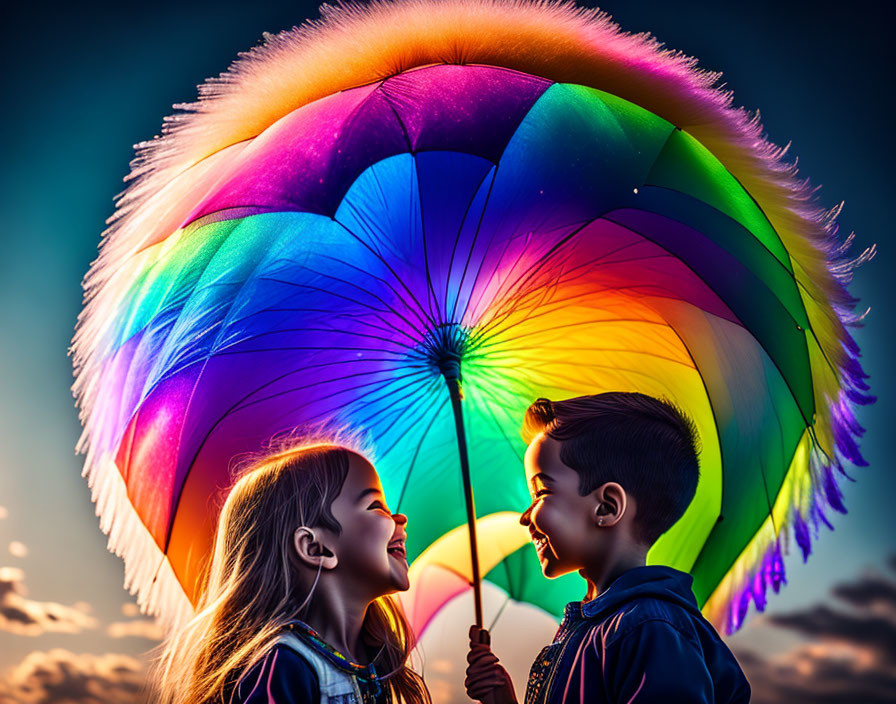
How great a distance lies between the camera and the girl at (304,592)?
1.29 metres

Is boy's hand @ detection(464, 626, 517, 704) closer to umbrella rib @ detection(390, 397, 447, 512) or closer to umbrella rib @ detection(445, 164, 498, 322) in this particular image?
umbrella rib @ detection(390, 397, 447, 512)

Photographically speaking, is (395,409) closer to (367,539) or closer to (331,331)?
(331,331)

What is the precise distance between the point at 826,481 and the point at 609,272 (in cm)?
60

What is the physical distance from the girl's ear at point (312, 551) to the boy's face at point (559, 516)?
345 millimetres

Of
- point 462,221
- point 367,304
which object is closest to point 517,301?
point 462,221

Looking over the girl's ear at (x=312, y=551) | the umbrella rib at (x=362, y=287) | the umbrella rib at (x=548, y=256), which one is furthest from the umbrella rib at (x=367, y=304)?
the girl's ear at (x=312, y=551)

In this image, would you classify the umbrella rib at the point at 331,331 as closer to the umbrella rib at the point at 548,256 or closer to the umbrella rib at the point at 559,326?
the umbrella rib at the point at 559,326

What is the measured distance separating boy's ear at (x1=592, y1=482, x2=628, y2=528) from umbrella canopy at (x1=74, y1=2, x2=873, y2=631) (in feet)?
1.43

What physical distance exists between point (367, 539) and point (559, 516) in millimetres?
328

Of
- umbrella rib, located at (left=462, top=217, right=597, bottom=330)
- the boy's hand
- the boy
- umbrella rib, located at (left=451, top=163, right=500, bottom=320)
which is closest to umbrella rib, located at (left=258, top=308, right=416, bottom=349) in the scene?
umbrella rib, located at (left=451, top=163, right=500, bottom=320)

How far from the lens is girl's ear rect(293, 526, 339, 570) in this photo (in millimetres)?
1394

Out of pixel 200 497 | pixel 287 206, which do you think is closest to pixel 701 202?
pixel 287 206

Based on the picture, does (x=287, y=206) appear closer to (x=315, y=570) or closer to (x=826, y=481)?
(x=315, y=570)

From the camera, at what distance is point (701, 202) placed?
162 cm
